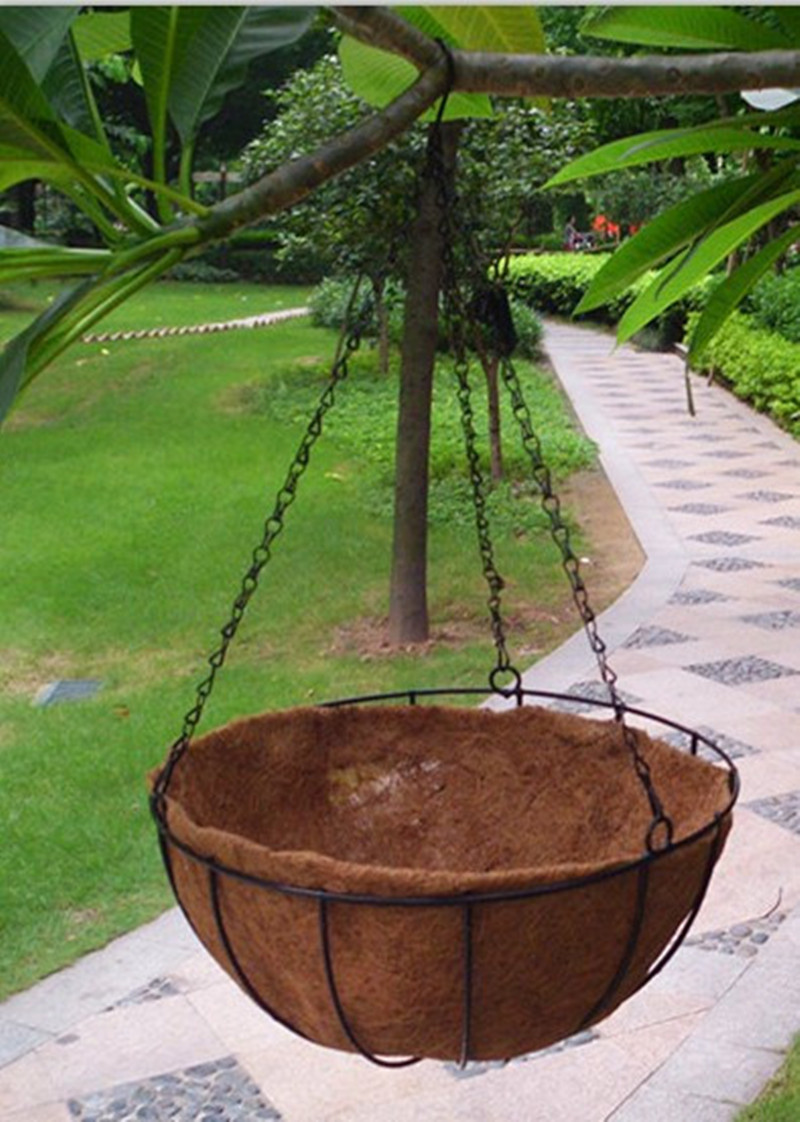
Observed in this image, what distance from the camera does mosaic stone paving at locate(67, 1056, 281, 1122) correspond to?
2678mm

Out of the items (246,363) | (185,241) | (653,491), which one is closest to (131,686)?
(653,491)

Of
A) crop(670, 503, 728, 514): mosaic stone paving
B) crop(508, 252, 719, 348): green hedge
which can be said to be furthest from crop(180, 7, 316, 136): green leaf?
→ crop(508, 252, 719, 348): green hedge

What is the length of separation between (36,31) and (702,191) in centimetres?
67

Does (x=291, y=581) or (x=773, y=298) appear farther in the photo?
(x=773, y=298)

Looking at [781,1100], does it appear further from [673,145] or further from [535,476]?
[673,145]

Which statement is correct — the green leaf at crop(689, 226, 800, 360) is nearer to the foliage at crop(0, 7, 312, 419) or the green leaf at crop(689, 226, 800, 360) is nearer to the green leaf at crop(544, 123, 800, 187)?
the green leaf at crop(544, 123, 800, 187)

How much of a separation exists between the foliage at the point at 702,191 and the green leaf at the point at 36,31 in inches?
19.1

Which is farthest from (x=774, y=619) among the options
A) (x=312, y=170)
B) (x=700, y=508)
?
(x=312, y=170)

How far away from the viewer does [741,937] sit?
3.31 meters

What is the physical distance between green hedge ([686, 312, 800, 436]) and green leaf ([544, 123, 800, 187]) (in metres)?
9.37

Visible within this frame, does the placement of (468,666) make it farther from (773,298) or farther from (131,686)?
(773,298)

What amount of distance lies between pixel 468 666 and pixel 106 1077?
2.95 metres

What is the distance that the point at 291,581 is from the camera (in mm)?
6910

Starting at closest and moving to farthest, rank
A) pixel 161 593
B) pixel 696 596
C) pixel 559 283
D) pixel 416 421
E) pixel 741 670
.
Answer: pixel 741 670 < pixel 416 421 < pixel 696 596 < pixel 161 593 < pixel 559 283
